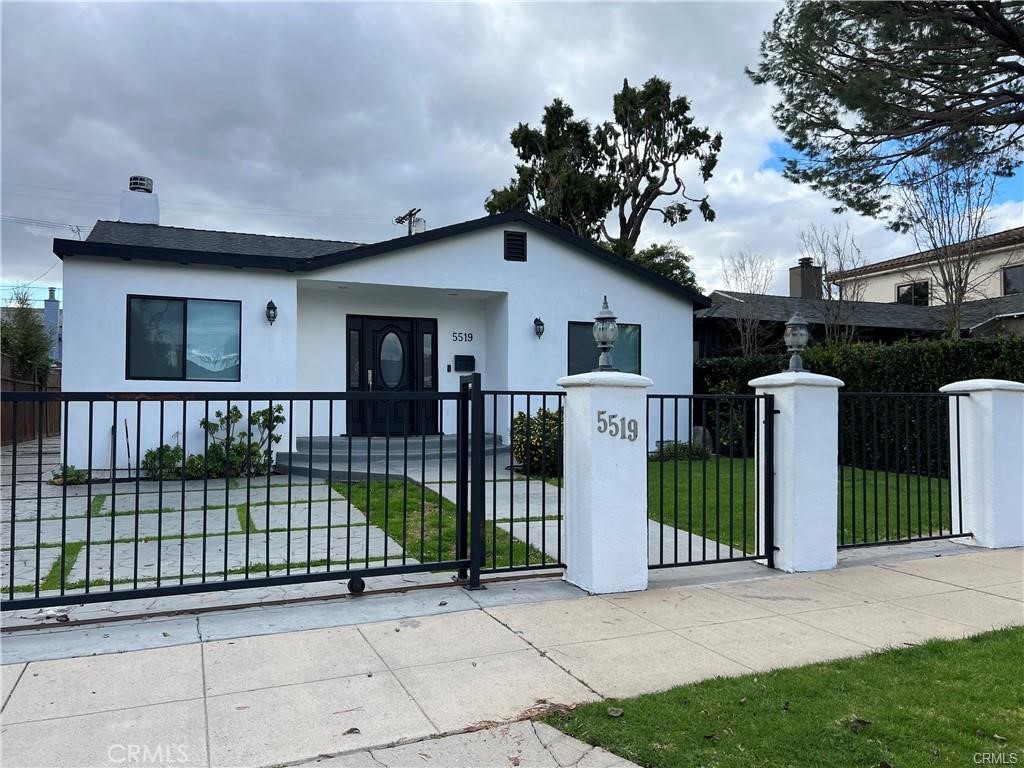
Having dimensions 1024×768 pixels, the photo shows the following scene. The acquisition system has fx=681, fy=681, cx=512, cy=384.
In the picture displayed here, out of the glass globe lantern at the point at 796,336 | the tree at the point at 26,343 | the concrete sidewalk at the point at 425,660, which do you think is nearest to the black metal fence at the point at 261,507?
the concrete sidewalk at the point at 425,660

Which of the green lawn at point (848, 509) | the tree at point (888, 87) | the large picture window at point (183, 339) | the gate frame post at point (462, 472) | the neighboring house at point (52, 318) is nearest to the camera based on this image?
the gate frame post at point (462, 472)

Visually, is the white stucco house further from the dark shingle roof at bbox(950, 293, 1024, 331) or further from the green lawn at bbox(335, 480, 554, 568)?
the dark shingle roof at bbox(950, 293, 1024, 331)

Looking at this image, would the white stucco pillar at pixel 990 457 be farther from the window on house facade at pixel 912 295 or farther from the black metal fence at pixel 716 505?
the window on house facade at pixel 912 295

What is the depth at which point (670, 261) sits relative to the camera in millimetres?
28125

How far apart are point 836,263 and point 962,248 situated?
11.8ft

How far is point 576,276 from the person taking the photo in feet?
45.2

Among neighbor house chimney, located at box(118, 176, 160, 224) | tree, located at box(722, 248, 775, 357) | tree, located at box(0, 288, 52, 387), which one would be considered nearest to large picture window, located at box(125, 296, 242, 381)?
neighbor house chimney, located at box(118, 176, 160, 224)

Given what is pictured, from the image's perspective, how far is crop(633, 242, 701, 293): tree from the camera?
27.5m

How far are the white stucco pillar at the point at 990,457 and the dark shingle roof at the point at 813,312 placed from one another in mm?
12246

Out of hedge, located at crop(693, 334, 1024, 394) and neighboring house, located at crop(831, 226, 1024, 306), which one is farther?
neighboring house, located at crop(831, 226, 1024, 306)

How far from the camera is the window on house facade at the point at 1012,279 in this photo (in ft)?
72.3

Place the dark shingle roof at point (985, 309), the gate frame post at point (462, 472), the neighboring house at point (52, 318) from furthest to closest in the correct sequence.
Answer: the neighboring house at point (52, 318) < the dark shingle roof at point (985, 309) < the gate frame post at point (462, 472)

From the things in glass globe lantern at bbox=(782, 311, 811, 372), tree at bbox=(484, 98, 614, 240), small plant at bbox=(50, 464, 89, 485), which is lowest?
small plant at bbox=(50, 464, 89, 485)

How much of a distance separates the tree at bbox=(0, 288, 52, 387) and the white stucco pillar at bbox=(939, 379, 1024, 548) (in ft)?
78.8
